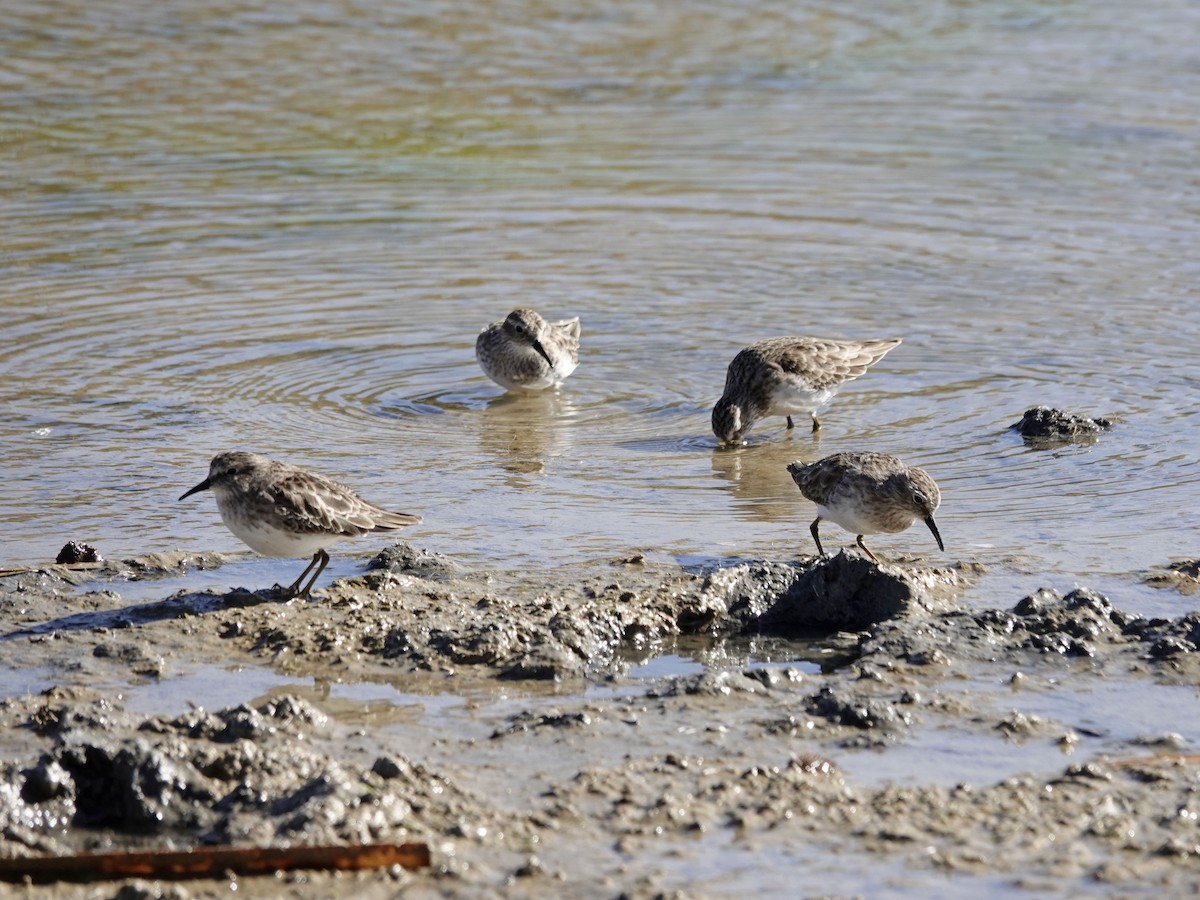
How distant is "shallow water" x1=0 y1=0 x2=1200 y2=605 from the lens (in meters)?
10.1

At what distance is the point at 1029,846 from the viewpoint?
562cm

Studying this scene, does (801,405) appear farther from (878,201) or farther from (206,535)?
(878,201)

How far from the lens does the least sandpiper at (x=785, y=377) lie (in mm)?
11547

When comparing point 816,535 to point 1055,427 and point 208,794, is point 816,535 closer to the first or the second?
point 1055,427

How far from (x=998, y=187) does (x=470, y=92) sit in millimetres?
7283

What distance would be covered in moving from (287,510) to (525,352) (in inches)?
182

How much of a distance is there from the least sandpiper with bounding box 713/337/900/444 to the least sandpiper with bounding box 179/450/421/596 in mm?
3784

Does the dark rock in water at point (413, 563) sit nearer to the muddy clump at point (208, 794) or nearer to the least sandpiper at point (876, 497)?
the least sandpiper at point (876, 497)

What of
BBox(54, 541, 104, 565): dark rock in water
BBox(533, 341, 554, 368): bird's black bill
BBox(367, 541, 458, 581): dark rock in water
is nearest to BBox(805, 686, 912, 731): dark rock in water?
BBox(367, 541, 458, 581): dark rock in water

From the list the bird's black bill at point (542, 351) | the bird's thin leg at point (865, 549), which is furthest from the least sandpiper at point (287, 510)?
the bird's black bill at point (542, 351)

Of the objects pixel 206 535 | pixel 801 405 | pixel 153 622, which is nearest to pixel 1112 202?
pixel 801 405

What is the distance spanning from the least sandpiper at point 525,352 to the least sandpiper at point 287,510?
4188 millimetres

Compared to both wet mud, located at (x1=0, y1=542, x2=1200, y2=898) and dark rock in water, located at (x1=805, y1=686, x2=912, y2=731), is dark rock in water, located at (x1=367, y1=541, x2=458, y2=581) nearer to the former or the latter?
wet mud, located at (x1=0, y1=542, x2=1200, y2=898)

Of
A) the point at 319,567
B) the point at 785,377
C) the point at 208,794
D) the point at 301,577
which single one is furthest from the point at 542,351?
the point at 208,794
